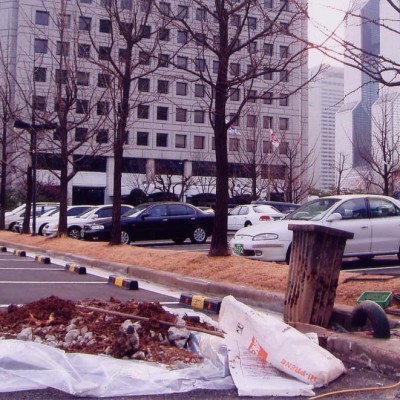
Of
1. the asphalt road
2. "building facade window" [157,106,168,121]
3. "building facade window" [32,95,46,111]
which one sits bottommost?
the asphalt road

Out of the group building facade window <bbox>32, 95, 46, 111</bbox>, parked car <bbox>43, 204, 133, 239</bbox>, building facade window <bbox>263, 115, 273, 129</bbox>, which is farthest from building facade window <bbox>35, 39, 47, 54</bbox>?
building facade window <bbox>263, 115, 273, 129</bbox>

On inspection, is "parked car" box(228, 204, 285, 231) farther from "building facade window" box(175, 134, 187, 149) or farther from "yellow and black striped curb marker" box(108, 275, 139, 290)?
"building facade window" box(175, 134, 187, 149)

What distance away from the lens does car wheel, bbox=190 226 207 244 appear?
21.5 m

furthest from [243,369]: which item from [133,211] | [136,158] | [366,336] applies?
[136,158]

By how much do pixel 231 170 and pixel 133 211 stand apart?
2344cm

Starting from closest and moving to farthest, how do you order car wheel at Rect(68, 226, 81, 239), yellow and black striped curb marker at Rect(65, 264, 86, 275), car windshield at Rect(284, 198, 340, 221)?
car windshield at Rect(284, 198, 340, 221)
yellow and black striped curb marker at Rect(65, 264, 86, 275)
car wheel at Rect(68, 226, 81, 239)

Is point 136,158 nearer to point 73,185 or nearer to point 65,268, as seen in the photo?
point 73,185

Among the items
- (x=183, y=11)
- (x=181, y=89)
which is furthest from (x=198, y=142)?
(x=183, y=11)

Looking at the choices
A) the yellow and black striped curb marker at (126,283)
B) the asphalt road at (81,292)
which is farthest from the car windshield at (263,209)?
the yellow and black striped curb marker at (126,283)

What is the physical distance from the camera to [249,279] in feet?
31.2

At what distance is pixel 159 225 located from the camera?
20531 millimetres

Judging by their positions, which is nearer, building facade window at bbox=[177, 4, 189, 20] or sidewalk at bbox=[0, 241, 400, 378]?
sidewalk at bbox=[0, 241, 400, 378]

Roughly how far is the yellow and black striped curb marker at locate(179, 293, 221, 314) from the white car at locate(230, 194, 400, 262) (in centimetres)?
337

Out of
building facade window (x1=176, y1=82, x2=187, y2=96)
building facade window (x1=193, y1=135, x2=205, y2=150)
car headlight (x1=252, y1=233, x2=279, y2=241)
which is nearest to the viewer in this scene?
car headlight (x1=252, y1=233, x2=279, y2=241)
